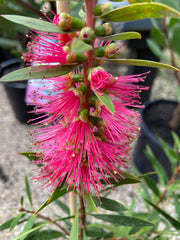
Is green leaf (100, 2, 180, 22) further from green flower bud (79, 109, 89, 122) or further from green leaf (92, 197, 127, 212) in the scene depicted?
green leaf (92, 197, 127, 212)

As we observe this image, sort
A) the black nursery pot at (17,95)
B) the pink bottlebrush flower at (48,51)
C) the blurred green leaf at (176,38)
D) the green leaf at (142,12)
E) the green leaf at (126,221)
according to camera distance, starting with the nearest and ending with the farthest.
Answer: the green leaf at (142,12), the pink bottlebrush flower at (48,51), the green leaf at (126,221), the blurred green leaf at (176,38), the black nursery pot at (17,95)

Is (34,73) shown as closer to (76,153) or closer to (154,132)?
(76,153)

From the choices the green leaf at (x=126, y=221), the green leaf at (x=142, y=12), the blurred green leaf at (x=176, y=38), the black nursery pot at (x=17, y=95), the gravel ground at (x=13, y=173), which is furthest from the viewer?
the black nursery pot at (x=17, y=95)

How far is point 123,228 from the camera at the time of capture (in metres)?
0.62

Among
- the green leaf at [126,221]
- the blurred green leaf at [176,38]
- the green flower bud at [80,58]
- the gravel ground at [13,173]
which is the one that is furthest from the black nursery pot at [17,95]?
the green flower bud at [80,58]

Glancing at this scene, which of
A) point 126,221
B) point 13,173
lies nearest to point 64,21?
point 126,221

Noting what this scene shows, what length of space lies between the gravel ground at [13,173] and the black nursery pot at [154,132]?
161 mm

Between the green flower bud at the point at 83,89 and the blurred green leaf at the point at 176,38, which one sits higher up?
the blurred green leaf at the point at 176,38

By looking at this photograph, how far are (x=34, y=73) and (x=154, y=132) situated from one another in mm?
1298

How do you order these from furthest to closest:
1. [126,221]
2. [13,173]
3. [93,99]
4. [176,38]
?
[13,173], [176,38], [126,221], [93,99]

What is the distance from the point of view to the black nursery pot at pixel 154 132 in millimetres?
1221

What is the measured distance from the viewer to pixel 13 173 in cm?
129

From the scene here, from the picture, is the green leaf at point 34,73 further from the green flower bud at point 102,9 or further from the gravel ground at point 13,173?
the gravel ground at point 13,173

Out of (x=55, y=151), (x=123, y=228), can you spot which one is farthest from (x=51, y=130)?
(x=123, y=228)
